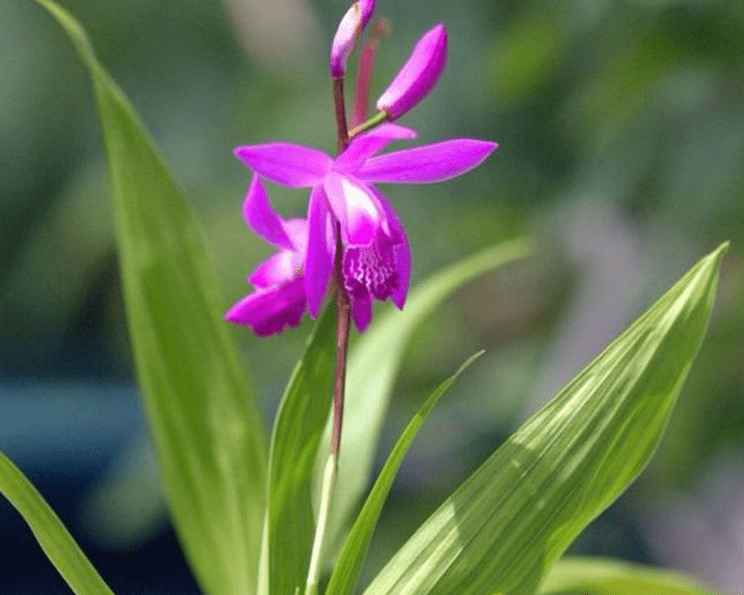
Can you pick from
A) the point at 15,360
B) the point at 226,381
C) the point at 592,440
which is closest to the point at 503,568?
the point at 592,440

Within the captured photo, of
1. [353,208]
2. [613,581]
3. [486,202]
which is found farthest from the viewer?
[486,202]

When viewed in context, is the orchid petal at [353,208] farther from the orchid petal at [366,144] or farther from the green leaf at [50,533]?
the green leaf at [50,533]

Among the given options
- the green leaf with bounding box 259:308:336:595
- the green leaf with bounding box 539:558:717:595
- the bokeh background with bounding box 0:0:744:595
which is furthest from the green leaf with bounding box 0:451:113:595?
the bokeh background with bounding box 0:0:744:595

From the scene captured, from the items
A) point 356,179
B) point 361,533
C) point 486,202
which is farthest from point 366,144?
point 486,202

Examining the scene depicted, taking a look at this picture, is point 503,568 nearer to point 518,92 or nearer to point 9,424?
point 518,92

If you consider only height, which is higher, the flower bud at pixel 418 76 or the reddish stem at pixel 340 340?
the flower bud at pixel 418 76

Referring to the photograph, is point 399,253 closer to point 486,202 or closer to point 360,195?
point 360,195

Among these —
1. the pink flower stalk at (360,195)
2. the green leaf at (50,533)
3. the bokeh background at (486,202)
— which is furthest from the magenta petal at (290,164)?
the bokeh background at (486,202)
